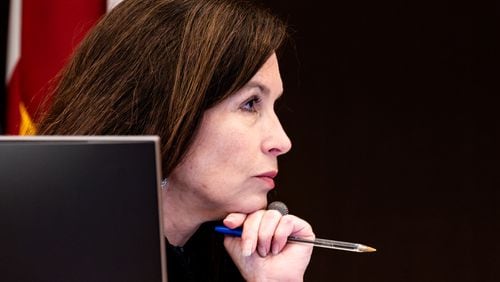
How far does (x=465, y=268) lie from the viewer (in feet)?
5.57

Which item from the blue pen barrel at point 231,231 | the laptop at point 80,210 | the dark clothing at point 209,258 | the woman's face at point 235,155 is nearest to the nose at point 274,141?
the woman's face at point 235,155

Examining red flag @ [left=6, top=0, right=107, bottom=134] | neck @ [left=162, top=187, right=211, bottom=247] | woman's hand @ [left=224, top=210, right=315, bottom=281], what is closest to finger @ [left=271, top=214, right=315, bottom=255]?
woman's hand @ [left=224, top=210, right=315, bottom=281]

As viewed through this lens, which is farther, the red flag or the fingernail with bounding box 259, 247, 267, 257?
the red flag

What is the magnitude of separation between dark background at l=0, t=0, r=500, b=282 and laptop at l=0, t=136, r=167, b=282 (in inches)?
46.7

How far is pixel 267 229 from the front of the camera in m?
0.96

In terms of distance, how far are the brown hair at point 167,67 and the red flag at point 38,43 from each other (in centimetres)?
65

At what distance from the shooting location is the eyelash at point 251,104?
102cm

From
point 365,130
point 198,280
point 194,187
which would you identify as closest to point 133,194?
point 194,187

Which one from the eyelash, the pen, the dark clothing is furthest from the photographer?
the dark clothing

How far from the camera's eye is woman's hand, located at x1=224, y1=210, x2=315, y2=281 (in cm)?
97

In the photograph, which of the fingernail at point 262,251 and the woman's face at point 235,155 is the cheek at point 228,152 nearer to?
the woman's face at point 235,155

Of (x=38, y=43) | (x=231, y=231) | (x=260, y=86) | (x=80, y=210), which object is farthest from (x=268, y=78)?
(x=38, y=43)

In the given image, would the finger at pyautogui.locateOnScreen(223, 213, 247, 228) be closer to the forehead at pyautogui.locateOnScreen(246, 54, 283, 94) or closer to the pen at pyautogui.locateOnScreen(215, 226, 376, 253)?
the pen at pyautogui.locateOnScreen(215, 226, 376, 253)

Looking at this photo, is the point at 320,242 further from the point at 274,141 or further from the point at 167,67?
the point at 167,67
